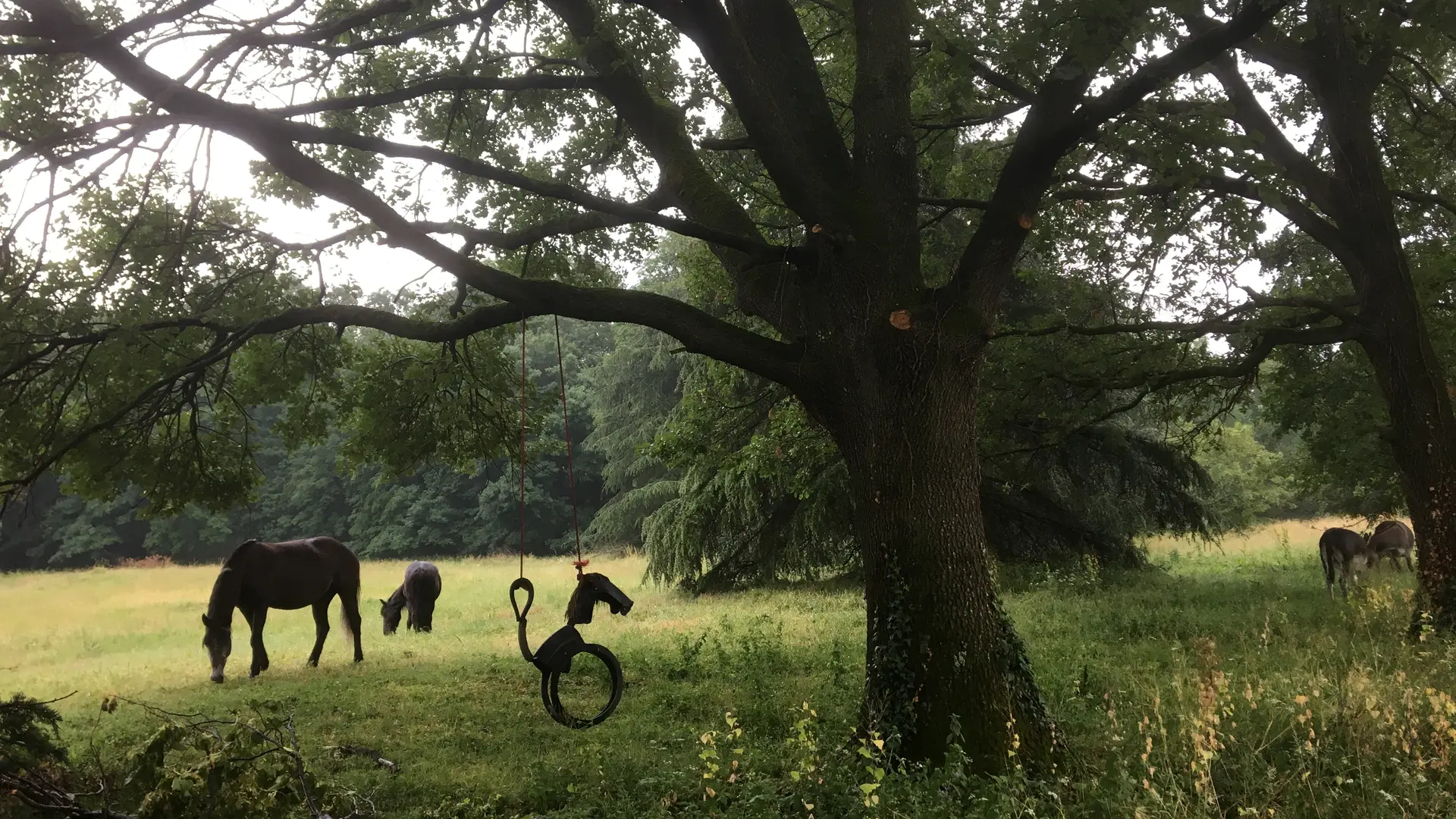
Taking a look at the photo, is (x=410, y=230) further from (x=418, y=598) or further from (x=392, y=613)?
(x=392, y=613)

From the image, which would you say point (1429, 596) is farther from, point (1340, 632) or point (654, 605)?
point (654, 605)

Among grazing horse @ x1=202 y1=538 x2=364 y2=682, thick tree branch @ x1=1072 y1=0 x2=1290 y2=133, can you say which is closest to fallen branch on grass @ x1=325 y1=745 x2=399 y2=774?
grazing horse @ x1=202 y1=538 x2=364 y2=682

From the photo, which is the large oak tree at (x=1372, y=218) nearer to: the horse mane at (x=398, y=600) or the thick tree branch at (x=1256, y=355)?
the thick tree branch at (x=1256, y=355)

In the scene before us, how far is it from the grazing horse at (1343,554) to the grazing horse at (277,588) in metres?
13.8

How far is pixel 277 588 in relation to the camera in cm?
996

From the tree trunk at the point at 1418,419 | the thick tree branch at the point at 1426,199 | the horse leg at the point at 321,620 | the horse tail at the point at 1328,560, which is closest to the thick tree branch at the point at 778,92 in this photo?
the tree trunk at the point at 1418,419

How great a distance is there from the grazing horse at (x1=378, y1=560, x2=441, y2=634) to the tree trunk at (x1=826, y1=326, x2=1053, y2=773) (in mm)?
10233

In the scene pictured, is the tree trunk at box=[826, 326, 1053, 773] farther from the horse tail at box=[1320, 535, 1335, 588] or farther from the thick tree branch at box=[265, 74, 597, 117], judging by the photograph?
the horse tail at box=[1320, 535, 1335, 588]

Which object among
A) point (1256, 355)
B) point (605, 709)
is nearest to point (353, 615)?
point (605, 709)

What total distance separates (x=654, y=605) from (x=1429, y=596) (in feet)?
39.8

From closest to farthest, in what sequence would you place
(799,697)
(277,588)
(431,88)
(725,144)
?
(431,88) → (799,697) → (725,144) → (277,588)

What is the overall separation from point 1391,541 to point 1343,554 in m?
2.35

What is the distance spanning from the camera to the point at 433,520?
110 ft

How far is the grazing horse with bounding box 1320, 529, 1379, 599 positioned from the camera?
1216cm
